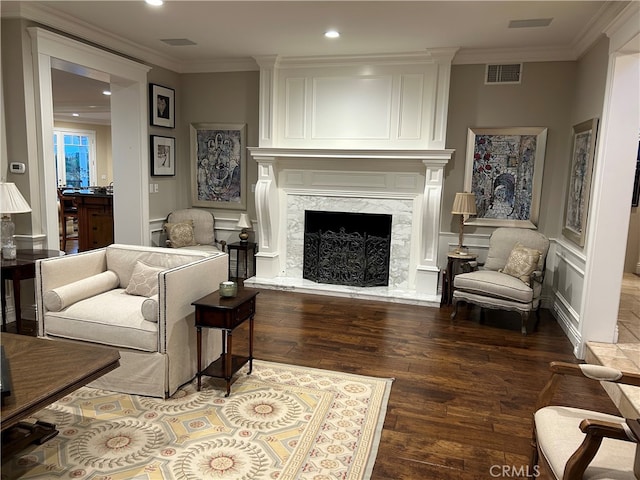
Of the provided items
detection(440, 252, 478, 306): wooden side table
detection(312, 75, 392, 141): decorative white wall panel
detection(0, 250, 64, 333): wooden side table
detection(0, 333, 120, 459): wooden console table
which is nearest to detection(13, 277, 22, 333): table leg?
detection(0, 250, 64, 333): wooden side table

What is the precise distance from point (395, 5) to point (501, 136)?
2170 mm

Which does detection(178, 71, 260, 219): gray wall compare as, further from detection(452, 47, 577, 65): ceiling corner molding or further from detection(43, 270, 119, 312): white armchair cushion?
detection(43, 270, 119, 312): white armchair cushion

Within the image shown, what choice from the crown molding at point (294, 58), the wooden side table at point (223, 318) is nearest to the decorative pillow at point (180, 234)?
the crown molding at point (294, 58)

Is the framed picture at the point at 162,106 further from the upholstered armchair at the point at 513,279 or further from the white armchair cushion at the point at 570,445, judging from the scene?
the white armchair cushion at the point at 570,445

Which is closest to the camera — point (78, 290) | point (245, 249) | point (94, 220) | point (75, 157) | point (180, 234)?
point (78, 290)

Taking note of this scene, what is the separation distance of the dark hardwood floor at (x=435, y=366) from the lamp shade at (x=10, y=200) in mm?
2002

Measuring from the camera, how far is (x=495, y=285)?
4426 millimetres

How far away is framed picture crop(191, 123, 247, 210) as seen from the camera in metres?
6.01

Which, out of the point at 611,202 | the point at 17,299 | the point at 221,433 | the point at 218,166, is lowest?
the point at 221,433

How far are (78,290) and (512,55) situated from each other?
184 inches

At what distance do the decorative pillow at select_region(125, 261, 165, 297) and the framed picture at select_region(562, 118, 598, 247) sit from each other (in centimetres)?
354

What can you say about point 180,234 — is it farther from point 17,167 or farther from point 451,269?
point 451,269

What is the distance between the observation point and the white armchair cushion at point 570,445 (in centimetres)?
161

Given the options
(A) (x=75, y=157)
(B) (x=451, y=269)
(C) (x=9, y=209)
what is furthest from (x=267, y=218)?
(A) (x=75, y=157)
